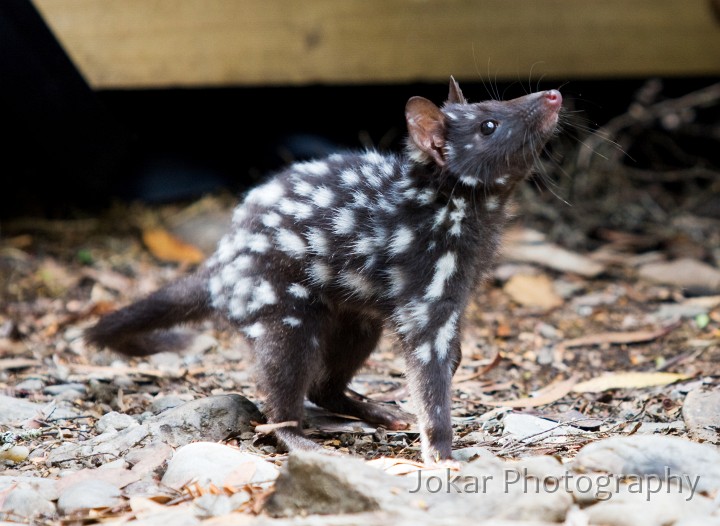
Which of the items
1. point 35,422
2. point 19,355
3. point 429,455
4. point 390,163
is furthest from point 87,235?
point 429,455

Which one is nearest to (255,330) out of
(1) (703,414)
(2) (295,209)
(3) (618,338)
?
(2) (295,209)

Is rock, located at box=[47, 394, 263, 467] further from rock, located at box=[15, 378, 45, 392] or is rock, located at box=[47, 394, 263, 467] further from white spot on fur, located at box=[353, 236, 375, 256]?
white spot on fur, located at box=[353, 236, 375, 256]

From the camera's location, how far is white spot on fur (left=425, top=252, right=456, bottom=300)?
12.2 feet

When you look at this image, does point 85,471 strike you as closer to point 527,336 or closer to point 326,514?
point 326,514

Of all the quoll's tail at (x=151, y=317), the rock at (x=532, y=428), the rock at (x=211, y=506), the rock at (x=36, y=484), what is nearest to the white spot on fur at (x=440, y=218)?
the rock at (x=532, y=428)

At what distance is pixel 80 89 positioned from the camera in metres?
5.65

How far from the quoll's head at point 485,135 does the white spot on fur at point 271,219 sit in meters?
0.62

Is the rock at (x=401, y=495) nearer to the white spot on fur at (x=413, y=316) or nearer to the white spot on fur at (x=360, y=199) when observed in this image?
the white spot on fur at (x=413, y=316)

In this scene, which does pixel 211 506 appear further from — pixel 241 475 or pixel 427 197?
pixel 427 197

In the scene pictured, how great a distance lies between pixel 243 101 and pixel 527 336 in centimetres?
329

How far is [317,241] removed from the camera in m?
3.82

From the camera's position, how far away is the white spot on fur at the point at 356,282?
3.82 m

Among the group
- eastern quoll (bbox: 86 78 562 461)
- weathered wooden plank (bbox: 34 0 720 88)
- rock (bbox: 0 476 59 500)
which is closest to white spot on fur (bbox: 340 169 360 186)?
eastern quoll (bbox: 86 78 562 461)

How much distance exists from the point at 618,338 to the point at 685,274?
41.0 inches
